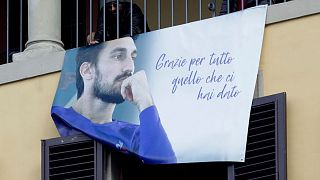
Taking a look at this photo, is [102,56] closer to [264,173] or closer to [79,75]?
[79,75]

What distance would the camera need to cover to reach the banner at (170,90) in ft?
43.7

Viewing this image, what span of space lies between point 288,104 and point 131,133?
1.56 metres

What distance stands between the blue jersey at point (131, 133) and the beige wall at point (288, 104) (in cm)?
33

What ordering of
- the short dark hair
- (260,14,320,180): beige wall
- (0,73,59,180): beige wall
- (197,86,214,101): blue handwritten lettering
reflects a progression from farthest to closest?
(0,73,59,180): beige wall → the short dark hair → (197,86,214,101): blue handwritten lettering → (260,14,320,180): beige wall

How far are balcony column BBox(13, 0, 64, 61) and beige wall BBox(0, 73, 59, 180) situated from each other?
309 mm

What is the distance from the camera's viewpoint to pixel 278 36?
1345 centimetres

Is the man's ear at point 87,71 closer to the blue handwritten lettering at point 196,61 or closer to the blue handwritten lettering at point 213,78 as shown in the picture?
the blue handwritten lettering at point 196,61

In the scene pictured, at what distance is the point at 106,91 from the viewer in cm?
1412

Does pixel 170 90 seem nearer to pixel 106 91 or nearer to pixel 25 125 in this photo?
pixel 106 91

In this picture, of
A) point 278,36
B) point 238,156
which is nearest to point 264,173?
point 238,156

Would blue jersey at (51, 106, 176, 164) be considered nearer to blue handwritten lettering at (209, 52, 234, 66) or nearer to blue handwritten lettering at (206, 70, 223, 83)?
blue handwritten lettering at (206, 70, 223, 83)

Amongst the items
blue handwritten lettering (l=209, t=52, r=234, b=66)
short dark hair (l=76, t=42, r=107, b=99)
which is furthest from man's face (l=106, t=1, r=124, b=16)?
blue handwritten lettering (l=209, t=52, r=234, b=66)

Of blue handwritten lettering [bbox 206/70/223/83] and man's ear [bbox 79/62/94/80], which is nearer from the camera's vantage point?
blue handwritten lettering [bbox 206/70/223/83]

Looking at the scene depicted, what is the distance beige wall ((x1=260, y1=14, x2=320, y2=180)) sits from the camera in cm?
1289
